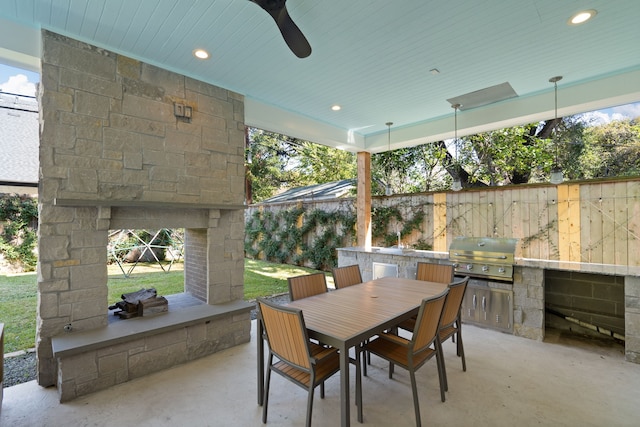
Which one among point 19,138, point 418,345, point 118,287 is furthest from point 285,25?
point 19,138

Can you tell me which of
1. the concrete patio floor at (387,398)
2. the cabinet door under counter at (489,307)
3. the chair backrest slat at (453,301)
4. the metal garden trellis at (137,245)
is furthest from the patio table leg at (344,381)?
the metal garden trellis at (137,245)

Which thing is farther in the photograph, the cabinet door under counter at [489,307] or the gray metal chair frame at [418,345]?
the cabinet door under counter at [489,307]

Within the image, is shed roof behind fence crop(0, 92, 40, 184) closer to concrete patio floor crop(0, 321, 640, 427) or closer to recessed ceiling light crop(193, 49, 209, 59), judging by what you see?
recessed ceiling light crop(193, 49, 209, 59)

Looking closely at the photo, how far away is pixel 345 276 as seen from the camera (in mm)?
3277

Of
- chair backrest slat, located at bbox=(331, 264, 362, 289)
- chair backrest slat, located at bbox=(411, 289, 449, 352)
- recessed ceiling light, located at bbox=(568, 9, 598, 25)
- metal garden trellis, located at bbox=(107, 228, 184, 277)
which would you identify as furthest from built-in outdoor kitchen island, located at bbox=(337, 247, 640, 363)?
metal garden trellis, located at bbox=(107, 228, 184, 277)

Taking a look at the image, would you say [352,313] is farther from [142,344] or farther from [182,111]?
[182,111]

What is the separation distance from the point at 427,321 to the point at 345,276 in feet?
4.35

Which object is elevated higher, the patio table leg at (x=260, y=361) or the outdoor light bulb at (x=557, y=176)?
the outdoor light bulb at (x=557, y=176)

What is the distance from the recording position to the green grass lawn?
138 inches

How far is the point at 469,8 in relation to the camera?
2.24m

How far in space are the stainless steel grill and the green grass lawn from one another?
9.34ft

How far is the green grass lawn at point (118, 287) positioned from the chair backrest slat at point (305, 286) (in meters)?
2.39

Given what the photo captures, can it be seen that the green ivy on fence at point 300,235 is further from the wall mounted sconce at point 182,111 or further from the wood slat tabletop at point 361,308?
the wall mounted sconce at point 182,111

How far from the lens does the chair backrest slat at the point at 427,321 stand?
6.40 ft
